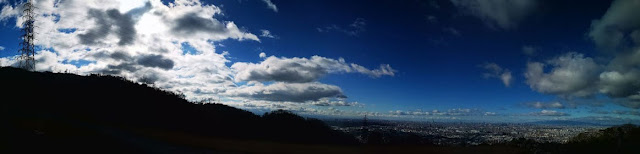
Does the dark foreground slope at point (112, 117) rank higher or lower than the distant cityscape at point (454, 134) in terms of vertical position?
higher

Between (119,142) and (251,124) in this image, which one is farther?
(251,124)

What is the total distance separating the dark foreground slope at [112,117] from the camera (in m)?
12.2

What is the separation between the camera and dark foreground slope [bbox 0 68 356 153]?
12.2 meters

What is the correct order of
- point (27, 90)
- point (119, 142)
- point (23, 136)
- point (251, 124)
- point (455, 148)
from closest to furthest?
point (23, 136) → point (455, 148) → point (119, 142) → point (27, 90) → point (251, 124)

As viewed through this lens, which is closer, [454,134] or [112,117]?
[112,117]

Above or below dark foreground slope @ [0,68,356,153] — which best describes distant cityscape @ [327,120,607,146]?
below

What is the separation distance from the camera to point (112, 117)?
A: 24.1 metres

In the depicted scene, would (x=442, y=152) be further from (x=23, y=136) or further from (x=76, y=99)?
(x=76, y=99)

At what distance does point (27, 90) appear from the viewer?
27.5 metres

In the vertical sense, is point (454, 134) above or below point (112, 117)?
below

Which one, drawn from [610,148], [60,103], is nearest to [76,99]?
[60,103]

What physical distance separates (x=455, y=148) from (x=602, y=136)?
803 cm

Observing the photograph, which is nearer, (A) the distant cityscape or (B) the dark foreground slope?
(B) the dark foreground slope

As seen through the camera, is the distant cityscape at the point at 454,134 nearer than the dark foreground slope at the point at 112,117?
No
